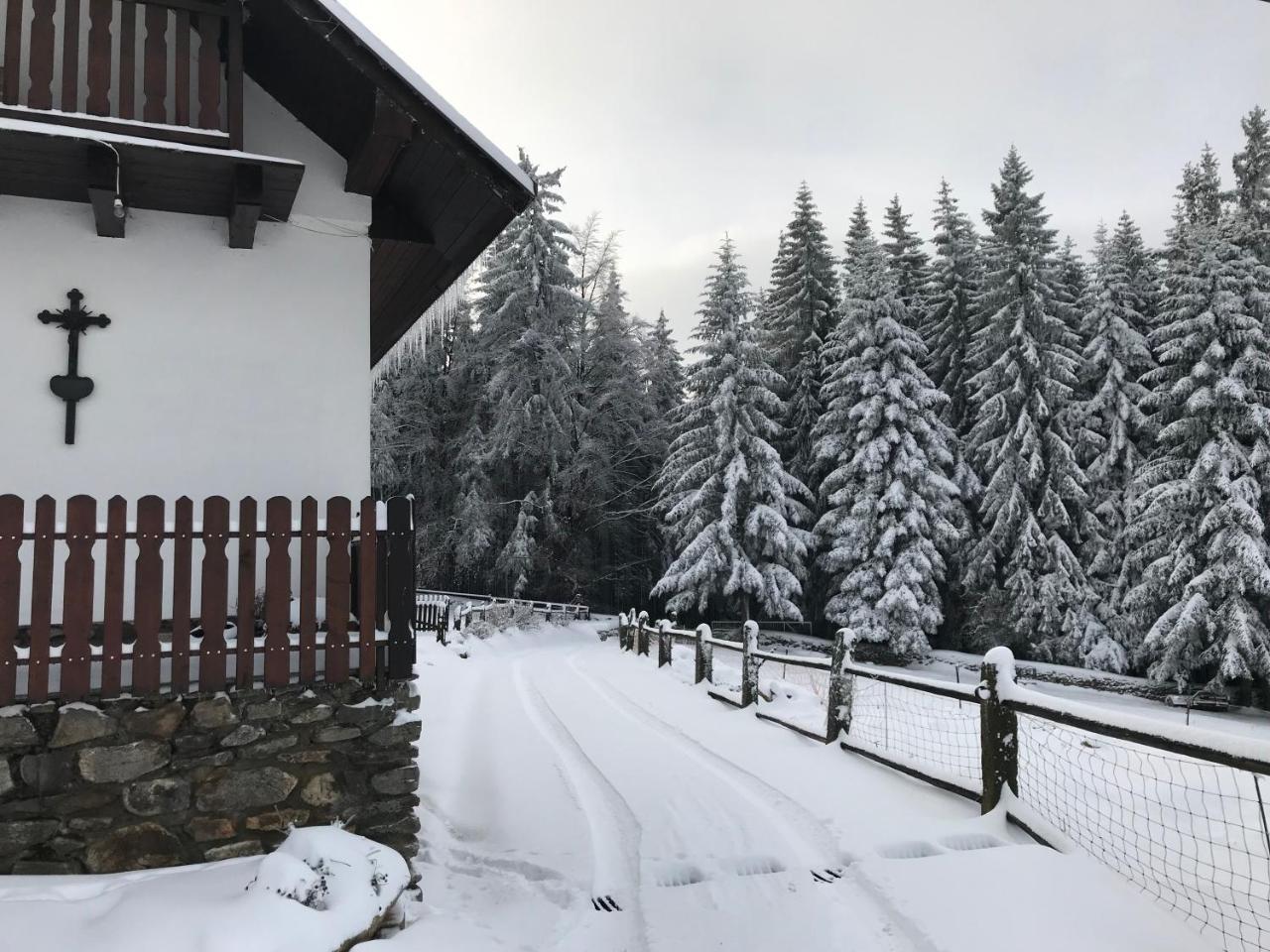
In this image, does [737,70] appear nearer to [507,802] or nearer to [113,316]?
[113,316]

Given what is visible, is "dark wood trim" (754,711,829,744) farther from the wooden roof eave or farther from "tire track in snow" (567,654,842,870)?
the wooden roof eave

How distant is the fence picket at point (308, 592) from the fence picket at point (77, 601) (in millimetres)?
931

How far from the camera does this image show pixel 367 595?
4.07m

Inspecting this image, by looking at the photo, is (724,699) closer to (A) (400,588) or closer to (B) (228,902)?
(A) (400,588)

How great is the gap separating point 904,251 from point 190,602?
92.1 ft

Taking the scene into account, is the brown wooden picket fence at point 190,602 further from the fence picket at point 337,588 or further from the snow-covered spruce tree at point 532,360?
the snow-covered spruce tree at point 532,360

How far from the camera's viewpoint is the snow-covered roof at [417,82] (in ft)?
14.8

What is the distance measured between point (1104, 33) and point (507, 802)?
17.9ft

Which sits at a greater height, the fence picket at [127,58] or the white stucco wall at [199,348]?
the fence picket at [127,58]

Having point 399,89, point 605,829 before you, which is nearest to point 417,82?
point 399,89

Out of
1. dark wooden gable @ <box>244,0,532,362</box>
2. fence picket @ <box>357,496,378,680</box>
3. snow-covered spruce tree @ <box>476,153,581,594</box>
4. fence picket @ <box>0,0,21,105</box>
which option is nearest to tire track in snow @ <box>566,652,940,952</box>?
fence picket @ <box>357,496,378,680</box>

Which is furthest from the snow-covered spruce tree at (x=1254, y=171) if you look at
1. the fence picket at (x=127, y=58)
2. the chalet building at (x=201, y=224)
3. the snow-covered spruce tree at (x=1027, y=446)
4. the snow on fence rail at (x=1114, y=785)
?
the fence picket at (x=127, y=58)

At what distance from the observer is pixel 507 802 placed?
5.35 meters

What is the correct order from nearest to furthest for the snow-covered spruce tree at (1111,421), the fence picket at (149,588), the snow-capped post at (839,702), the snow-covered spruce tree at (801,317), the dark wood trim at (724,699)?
the fence picket at (149,588)
the snow-capped post at (839,702)
the dark wood trim at (724,699)
the snow-covered spruce tree at (1111,421)
the snow-covered spruce tree at (801,317)
